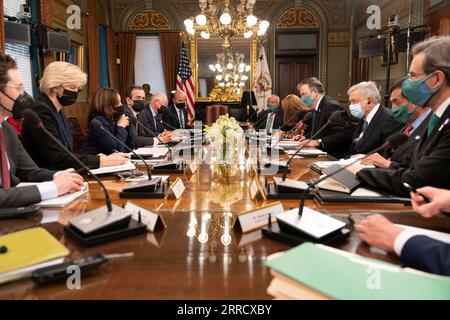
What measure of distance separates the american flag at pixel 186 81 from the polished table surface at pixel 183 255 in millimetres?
6903

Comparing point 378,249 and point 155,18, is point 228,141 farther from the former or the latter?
point 155,18

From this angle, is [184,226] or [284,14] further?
[284,14]

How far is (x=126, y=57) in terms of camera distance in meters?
9.02

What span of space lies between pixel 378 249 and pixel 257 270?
13.4 inches

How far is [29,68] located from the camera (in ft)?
18.9

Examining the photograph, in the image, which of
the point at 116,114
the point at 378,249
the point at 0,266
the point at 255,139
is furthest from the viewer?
the point at 255,139

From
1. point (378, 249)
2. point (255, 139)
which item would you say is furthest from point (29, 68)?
point (378, 249)

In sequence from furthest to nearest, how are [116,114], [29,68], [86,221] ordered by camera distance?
[29,68] < [116,114] < [86,221]

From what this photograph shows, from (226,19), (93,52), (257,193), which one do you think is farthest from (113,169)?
(93,52)

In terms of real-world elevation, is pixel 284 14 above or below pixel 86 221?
above

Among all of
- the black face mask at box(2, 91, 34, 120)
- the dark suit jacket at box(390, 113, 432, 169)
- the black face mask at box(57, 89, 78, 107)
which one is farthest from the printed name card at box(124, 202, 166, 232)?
the dark suit jacket at box(390, 113, 432, 169)

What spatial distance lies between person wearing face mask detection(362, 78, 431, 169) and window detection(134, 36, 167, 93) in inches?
270

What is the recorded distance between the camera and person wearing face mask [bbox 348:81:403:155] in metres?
3.25

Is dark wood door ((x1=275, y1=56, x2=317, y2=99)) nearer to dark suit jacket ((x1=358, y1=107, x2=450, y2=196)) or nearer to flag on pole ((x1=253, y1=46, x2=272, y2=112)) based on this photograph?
flag on pole ((x1=253, y1=46, x2=272, y2=112))
